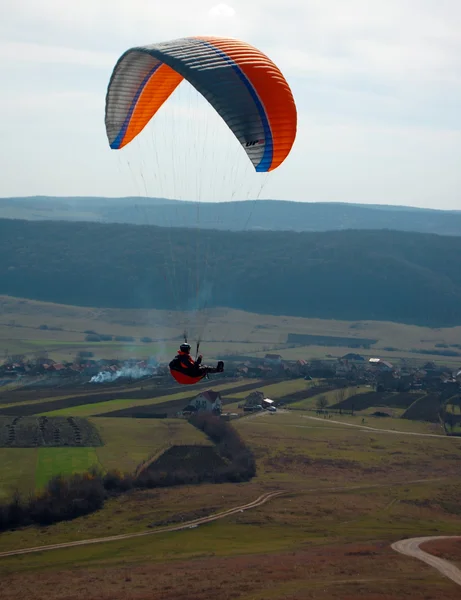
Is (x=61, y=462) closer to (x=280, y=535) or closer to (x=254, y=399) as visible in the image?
(x=280, y=535)

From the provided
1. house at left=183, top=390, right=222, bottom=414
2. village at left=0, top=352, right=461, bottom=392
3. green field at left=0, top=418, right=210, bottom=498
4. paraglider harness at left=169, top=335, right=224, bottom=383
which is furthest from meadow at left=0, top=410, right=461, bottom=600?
village at left=0, top=352, right=461, bottom=392

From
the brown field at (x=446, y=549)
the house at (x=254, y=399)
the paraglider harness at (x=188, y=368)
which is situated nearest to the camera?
the paraglider harness at (x=188, y=368)

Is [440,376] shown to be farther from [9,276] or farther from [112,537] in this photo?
[9,276]

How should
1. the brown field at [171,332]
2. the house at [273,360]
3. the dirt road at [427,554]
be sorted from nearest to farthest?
the dirt road at [427,554]
the house at [273,360]
the brown field at [171,332]

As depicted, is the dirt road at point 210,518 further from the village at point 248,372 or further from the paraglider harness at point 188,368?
the village at point 248,372

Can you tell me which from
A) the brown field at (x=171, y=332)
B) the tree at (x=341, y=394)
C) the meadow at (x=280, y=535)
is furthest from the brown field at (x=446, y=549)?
the brown field at (x=171, y=332)

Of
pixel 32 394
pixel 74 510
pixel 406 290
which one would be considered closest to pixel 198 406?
pixel 32 394
